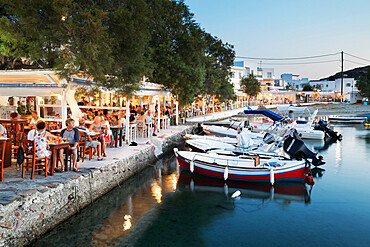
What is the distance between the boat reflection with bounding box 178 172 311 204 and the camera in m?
11.4

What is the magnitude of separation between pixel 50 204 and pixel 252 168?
7659 mm

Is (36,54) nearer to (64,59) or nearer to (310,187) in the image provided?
(64,59)

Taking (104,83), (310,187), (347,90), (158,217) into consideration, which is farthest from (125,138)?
(347,90)

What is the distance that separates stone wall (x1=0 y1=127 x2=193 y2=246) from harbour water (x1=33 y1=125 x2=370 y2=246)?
28 cm

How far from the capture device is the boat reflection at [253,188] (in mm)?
11447

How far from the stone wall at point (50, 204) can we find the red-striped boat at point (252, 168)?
146 inches

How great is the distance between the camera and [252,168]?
12.2m

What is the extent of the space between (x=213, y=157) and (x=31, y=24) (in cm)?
857

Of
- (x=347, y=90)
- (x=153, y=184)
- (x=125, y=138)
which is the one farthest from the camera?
(x=347, y=90)

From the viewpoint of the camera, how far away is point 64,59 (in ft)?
34.0

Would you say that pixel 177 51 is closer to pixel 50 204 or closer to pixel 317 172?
pixel 317 172

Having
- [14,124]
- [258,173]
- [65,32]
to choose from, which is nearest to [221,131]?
[258,173]

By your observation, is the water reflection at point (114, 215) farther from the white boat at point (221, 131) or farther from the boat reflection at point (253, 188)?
the white boat at point (221, 131)

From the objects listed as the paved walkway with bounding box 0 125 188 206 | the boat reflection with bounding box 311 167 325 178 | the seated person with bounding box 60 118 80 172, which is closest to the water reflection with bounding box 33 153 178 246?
the paved walkway with bounding box 0 125 188 206
